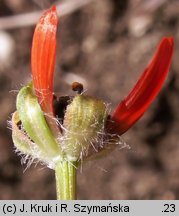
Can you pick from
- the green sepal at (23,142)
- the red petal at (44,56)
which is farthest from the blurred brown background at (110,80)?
the red petal at (44,56)

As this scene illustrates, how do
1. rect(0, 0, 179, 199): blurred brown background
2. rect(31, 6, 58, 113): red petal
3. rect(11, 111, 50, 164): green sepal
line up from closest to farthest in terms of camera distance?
rect(31, 6, 58, 113): red petal
rect(11, 111, 50, 164): green sepal
rect(0, 0, 179, 199): blurred brown background

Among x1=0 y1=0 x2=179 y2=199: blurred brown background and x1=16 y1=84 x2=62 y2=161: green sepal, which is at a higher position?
x1=0 y1=0 x2=179 y2=199: blurred brown background

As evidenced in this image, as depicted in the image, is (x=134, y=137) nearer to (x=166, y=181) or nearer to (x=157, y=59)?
(x=166, y=181)

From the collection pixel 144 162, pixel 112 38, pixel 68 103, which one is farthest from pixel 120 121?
pixel 112 38

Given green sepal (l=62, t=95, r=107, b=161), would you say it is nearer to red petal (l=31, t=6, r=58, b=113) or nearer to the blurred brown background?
red petal (l=31, t=6, r=58, b=113)

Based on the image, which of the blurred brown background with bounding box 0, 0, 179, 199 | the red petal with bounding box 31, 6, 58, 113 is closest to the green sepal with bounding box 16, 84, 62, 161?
the red petal with bounding box 31, 6, 58, 113

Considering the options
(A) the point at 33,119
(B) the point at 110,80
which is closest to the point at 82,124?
(A) the point at 33,119

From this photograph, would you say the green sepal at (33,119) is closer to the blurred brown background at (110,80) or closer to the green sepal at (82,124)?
the green sepal at (82,124)
